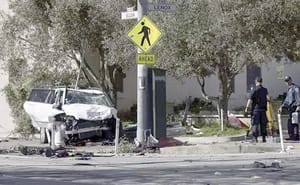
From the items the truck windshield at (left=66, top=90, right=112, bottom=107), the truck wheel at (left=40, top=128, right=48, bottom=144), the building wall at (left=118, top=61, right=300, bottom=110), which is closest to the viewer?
the truck windshield at (left=66, top=90, right=112, bottom=107)

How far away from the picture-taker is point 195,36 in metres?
21.2

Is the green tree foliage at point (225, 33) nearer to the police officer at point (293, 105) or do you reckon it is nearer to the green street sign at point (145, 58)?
the police officer at point (293, 105)

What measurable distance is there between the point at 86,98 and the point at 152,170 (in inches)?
325

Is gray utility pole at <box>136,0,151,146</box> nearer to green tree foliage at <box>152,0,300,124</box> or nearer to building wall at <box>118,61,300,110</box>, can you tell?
green tree foliage at <box>152,0,300,124</box>

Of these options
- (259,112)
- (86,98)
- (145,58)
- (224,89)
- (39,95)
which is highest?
(145,58)

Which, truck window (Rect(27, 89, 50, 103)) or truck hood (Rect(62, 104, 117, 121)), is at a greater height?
truck window (Rect(27, 89, 50, 103))

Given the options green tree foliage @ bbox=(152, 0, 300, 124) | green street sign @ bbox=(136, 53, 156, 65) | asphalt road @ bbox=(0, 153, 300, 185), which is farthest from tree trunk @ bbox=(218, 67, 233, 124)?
asphalt road @ bbox=(0, 153, 300, 185)

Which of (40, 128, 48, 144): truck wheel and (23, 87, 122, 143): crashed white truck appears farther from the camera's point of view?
(40, 128, 48, 144): truck wheel

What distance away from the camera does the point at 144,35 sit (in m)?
18.1

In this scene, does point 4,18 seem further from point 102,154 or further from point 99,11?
point 102,154

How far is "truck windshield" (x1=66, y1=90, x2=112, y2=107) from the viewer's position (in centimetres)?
2180

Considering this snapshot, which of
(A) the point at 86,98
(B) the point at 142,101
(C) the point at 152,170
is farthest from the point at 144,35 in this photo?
(C) the point at 152,170

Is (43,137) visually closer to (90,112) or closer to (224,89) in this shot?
(90,112)

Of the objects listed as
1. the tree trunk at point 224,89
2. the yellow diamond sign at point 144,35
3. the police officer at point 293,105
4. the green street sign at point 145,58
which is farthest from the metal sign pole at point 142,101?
the tree trunk at point 224,89
